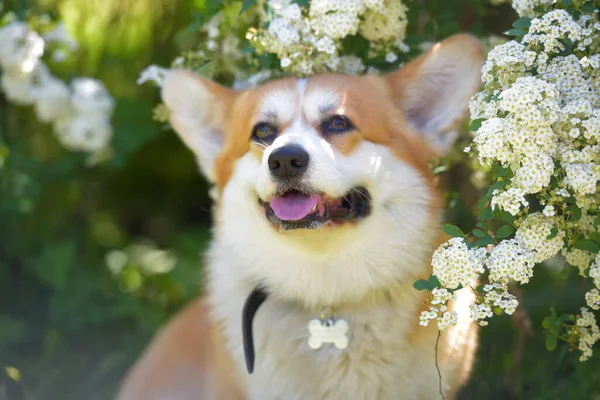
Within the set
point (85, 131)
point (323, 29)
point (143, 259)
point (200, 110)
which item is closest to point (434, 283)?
point (323, 29)

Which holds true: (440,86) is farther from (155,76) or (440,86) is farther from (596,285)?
(155,76)

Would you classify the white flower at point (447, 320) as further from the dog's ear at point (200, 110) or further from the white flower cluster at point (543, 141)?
the dog's ear at point (200, 110)

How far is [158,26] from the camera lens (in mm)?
4879

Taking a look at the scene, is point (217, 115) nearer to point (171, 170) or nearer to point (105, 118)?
point (105, 118)

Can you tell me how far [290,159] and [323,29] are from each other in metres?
0.70

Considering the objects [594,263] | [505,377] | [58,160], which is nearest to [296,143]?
[594,263]

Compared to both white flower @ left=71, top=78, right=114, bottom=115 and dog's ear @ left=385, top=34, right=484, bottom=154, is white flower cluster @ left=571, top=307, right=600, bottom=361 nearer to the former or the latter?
dog's ear @ left=385, top=34, right=484, bottom=154

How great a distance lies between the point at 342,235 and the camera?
280 centimetres

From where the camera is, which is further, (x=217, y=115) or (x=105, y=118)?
(x=105, y=118)

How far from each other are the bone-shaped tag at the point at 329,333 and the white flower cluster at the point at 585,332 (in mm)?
814

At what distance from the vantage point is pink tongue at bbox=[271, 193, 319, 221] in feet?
8.88

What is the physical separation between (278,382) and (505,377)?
1.40 meters

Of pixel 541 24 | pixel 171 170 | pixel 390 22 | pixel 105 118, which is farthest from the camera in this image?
pixel 171 170

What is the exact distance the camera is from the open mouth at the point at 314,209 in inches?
107
